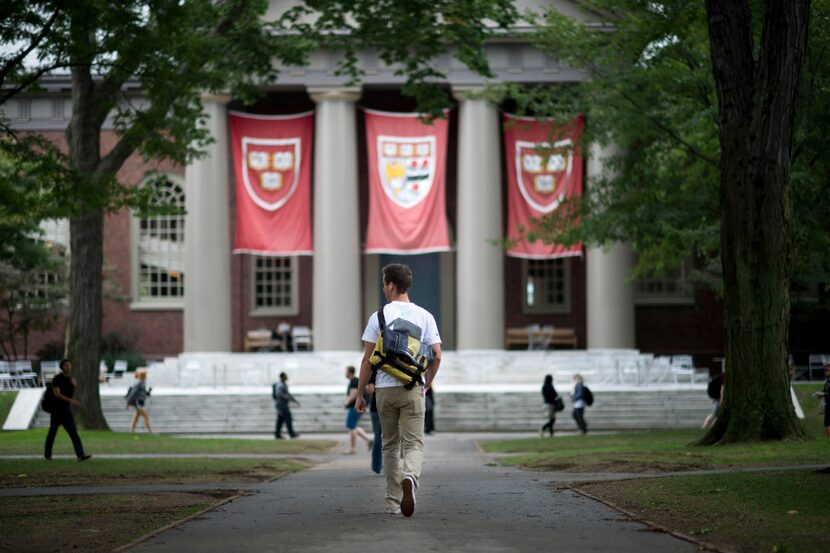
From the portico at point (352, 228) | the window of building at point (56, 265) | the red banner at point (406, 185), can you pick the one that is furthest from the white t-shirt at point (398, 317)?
the window of building at point (56, 265)

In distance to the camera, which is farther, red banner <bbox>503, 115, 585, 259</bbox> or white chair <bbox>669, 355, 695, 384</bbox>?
white chair <bbox>669, 355, 695, 384</bbox>

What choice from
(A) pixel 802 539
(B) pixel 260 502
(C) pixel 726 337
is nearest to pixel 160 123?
(C) pixel 726 337

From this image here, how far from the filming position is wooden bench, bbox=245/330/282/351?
161 ft

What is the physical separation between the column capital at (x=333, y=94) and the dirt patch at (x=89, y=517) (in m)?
31.4

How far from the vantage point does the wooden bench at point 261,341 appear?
48.9 metres

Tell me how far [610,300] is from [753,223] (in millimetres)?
26035

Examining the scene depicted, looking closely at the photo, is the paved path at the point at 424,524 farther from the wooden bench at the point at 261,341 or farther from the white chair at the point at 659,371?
the wooden bench at the point at 261,341

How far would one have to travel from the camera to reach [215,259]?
45.0 metres

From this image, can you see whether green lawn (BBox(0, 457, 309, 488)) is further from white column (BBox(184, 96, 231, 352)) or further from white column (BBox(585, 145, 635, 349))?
white column (BBox(585, 145, 635, 349))

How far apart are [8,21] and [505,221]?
106 feet

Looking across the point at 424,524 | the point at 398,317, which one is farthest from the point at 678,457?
the point at 424,524

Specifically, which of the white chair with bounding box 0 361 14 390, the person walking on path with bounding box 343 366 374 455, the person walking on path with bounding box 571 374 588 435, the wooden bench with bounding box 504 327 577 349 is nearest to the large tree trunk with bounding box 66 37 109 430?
the person walking on path with bounding box 343 366 374 455

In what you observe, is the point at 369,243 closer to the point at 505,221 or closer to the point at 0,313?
the point at 505,221

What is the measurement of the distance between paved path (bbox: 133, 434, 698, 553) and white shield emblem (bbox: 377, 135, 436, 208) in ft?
85.8
